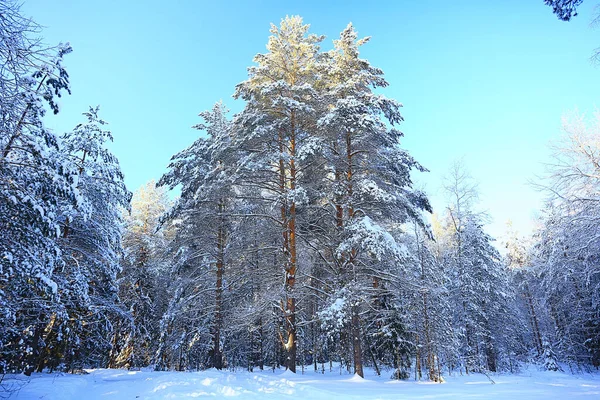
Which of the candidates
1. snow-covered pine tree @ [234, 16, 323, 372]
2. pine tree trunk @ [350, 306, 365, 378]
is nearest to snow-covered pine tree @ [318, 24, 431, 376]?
pine tree trunk @ [350, 306, 365, 378]

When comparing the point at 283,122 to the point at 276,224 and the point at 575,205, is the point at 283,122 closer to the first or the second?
the point at 276,224

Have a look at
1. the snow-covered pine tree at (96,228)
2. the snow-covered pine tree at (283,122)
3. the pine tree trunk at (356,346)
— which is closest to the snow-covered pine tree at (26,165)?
the snow-covered pine tree at (96,228)

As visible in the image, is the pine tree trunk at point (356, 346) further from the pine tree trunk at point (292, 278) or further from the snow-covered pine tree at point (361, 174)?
the pine tree trunk at point (292, 278)

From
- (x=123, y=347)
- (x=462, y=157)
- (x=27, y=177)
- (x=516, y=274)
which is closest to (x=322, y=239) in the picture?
(x=27, y=177)

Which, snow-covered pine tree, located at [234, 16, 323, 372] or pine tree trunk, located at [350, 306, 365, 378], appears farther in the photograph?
snow-covered pine tree, located at [234, 16, 323, 372]

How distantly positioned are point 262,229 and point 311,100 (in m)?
6.11

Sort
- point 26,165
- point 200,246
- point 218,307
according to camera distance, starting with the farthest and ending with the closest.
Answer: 1. point 200,246
2. point 218,307
3. point 26,165

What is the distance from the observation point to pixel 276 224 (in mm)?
14391

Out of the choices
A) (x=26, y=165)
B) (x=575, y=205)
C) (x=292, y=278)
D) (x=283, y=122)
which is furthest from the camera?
(x=283, y=122)

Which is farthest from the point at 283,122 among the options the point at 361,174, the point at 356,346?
the point at 356,346

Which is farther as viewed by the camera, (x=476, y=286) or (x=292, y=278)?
(x=476, y=286)

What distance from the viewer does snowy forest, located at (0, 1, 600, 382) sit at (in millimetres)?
6496

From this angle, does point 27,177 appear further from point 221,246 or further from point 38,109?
point 221,246

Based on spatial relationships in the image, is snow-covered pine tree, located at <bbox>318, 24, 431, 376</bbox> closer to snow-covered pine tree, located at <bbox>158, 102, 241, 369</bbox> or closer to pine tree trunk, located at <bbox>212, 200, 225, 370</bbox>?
snow-covered pine tree, located at <bbox>158, 102, 241, 369</bbox>
